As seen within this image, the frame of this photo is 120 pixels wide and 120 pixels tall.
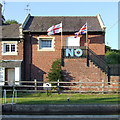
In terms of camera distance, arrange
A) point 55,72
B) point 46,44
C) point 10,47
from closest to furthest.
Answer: point 55,72 < point 10,47 < point 46,44

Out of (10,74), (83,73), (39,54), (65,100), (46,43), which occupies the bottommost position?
(65,100)

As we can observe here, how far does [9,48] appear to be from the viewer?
22375 mm

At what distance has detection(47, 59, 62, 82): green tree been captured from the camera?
66.9ft

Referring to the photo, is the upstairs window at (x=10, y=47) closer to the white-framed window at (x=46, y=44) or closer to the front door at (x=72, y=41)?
the white-framed window at (x=46, y=44)

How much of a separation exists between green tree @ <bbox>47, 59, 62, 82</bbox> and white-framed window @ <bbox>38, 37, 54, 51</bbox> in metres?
2.01

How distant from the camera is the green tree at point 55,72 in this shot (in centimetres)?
2040

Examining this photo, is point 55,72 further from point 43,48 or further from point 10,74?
point 10,74

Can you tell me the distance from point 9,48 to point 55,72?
578 cm

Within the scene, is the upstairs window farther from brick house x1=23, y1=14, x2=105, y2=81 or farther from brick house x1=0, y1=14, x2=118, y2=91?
brick house x1=23, y1=14, x2=105, y2=81

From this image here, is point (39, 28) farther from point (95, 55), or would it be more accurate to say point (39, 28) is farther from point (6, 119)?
point (6, 119)

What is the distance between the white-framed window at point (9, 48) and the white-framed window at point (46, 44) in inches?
103

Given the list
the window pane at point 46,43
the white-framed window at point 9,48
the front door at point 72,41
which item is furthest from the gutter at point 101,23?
the white-framed window at point 9,48

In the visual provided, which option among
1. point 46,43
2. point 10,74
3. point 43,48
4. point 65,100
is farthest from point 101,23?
point 65,100

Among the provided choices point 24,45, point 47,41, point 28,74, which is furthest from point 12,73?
point 47,41
